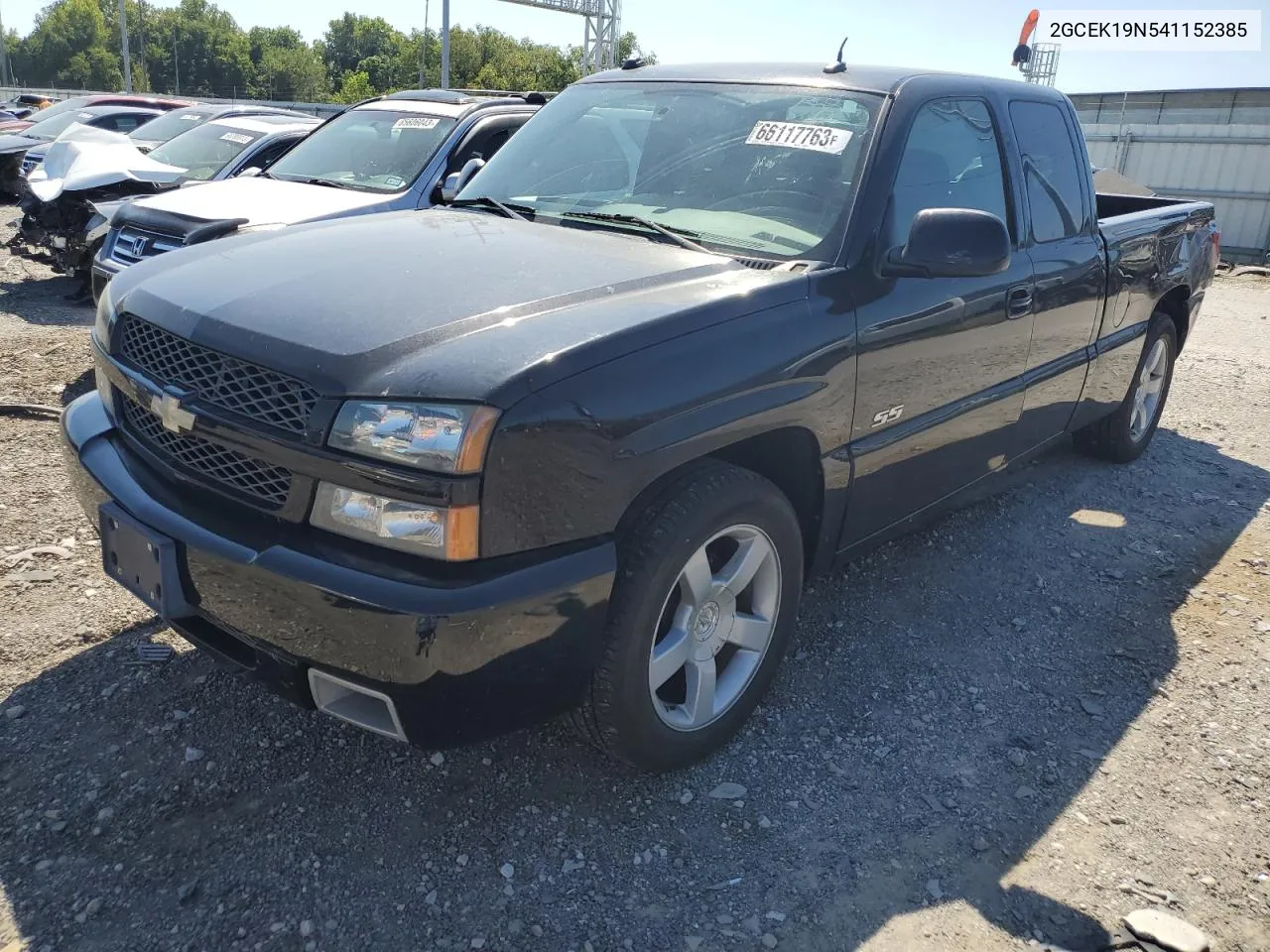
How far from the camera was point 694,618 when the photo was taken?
2.57m

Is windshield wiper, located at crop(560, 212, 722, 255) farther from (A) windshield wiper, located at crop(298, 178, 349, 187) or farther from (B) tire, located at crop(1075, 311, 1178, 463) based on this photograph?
(A) windshield wiper, located at crop(298, 178, 349, 187)

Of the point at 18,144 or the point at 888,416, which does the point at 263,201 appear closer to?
the point at 888,416

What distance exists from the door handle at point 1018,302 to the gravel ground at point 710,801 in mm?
1128

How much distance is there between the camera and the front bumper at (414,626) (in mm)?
1993

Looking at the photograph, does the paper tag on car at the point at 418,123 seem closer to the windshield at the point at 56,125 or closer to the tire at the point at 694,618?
the tire at the point at 694,618

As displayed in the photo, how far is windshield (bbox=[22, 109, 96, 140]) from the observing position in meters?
14.2

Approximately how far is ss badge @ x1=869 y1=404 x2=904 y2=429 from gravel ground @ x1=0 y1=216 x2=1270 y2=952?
0.87 metres

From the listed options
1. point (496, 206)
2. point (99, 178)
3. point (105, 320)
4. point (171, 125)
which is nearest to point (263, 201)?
point (99, 178)

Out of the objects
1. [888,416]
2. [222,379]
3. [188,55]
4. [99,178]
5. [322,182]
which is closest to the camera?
[222,379]

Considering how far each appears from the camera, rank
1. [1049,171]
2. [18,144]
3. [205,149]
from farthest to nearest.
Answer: [18,144] < [205,149] < [1049,171]

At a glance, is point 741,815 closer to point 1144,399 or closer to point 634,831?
point 634,831

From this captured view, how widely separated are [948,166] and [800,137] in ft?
1.97

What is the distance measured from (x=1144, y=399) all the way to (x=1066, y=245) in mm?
2004

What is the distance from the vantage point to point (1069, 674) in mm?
3387
